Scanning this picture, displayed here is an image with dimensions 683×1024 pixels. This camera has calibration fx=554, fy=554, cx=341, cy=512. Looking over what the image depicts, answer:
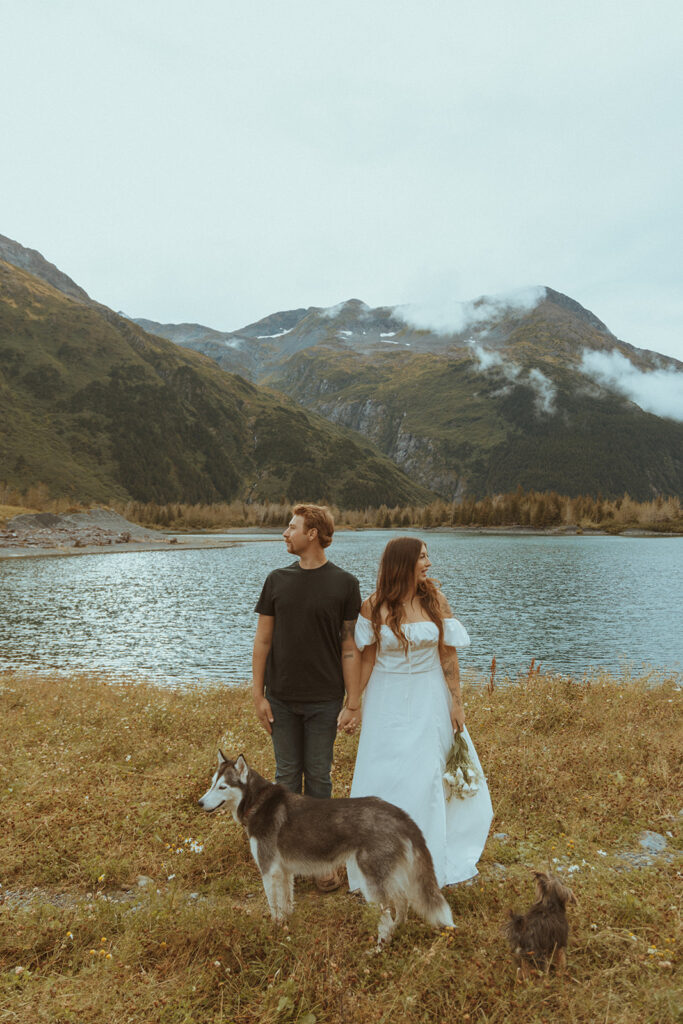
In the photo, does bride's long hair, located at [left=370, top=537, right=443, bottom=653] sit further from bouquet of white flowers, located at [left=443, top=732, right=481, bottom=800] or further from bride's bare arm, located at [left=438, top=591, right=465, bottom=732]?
bouquet of white flowers, located at [left=443, top=732, right=481, bottom=800]

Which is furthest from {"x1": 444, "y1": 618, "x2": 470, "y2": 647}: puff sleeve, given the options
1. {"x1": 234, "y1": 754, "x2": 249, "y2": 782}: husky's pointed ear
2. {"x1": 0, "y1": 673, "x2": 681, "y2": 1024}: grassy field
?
{"x1": 0, "y1": 673, "x2": 681, "y2": 1024}: grassy field

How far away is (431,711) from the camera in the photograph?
5461 millimetres

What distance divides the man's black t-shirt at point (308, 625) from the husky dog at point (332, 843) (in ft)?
3.12

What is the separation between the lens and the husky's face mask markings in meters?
5.02

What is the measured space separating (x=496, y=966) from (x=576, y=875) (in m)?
1.97

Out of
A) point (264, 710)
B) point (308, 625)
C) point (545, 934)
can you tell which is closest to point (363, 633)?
point (308, 625)

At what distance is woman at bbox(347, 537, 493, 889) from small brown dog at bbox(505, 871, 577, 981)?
108 centimetres

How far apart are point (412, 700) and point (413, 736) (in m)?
0.33

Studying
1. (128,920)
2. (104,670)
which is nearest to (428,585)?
(128,920)

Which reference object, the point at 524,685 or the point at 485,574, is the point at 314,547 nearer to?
the point at 524,685

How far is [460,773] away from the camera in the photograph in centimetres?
552

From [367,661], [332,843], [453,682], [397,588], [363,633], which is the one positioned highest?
[397,588]

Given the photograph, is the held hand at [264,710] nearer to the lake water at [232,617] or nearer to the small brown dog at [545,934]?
the small brown dog at [545,934]

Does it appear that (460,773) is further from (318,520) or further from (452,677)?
(318,520)
